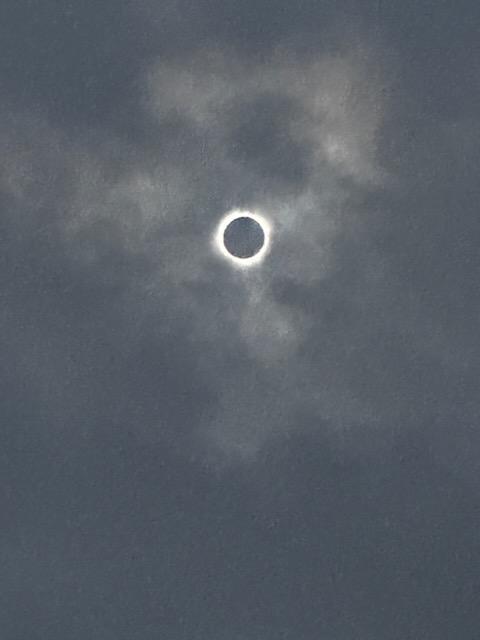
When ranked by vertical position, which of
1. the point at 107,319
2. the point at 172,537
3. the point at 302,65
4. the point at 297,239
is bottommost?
the point at 172,537

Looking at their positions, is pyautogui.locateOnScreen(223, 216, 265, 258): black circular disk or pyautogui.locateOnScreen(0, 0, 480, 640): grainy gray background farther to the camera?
pyautogui.locateOnScreen(0, 0, 480, 640): grainy gray background

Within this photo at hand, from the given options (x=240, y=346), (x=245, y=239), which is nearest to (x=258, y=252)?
(x=245, y=239)

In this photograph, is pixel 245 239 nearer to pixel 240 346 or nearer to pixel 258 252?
pixel 258 252

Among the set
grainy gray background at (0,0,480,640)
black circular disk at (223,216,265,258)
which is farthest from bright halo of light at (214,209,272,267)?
grainy gray background at (0,0,480,640)

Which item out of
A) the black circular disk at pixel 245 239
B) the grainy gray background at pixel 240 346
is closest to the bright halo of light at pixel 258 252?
the black circular disk at pixel 245 239

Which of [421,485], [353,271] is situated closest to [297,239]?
[353,271]

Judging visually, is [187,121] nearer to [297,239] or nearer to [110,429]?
[297,239]

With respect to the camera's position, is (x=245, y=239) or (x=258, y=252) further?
(x=258, y=252)

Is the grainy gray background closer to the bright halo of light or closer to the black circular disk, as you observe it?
the bright halo of light
